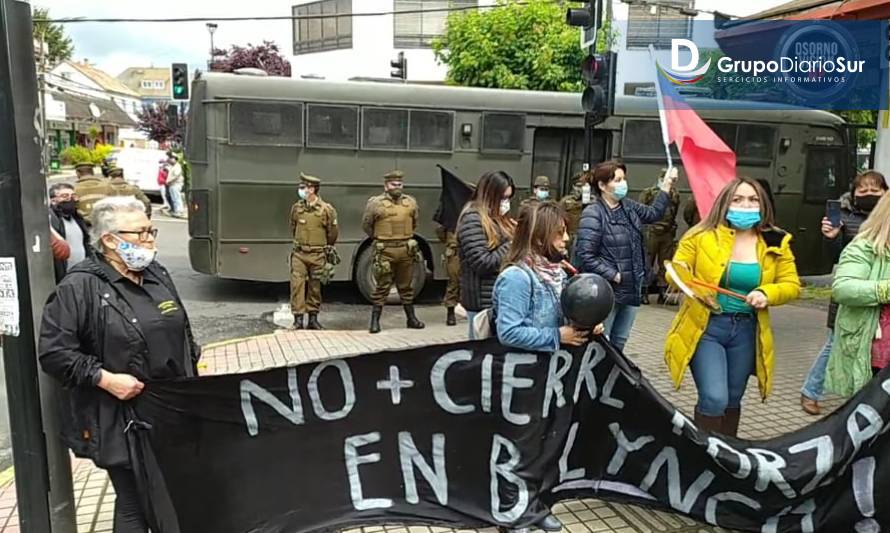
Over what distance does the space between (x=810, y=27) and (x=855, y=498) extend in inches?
233

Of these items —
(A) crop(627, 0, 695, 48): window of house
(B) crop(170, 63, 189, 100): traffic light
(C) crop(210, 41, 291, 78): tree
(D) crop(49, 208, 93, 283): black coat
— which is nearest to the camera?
(D) crop(49, 208, 93, 283): black coat

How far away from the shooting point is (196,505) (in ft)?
9.61

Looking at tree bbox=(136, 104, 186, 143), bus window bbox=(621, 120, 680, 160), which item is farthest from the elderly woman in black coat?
tree bbox=(136, 104, 186, 143)

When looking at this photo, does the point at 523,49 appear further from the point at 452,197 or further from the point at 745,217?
the point at 745,217

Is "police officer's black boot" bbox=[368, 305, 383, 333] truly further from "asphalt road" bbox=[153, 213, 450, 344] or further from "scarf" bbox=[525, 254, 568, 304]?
"scarf" bbox=[525, 254, 568, 304]

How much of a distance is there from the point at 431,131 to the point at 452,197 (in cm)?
272

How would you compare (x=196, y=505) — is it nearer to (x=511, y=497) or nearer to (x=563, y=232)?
(x=511, y=497)

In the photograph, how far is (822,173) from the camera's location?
36.0ft

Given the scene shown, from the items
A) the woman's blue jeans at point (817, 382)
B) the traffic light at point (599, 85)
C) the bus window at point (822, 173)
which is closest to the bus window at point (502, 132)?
the traffic light at point (599, 85)

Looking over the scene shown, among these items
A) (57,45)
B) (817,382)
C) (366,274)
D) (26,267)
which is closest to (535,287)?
(26,267)

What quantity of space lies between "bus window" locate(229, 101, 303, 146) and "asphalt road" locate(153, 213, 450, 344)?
88.3 inches

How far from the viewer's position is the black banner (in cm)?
304

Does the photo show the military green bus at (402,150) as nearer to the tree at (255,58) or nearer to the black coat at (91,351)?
the black coat at (91,351)
